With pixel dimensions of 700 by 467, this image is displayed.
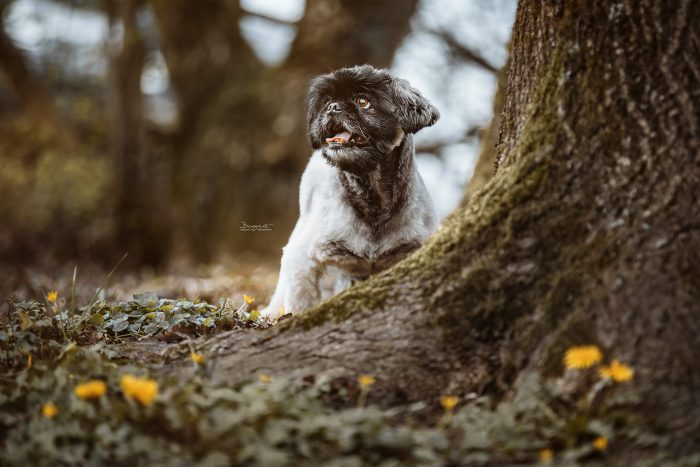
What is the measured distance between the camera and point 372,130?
4.49 meters

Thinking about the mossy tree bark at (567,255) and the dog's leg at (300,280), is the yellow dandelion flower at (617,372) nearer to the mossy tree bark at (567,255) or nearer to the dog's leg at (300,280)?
the mossy tree bark at (567,255)

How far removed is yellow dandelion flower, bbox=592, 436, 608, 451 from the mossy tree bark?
0.99 feet

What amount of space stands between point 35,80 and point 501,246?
469 inches

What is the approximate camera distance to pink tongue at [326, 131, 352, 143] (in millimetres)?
4488

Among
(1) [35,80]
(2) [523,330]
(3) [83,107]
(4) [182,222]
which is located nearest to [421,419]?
(2) [523,330]

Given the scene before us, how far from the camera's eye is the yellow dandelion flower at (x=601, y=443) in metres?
2.04

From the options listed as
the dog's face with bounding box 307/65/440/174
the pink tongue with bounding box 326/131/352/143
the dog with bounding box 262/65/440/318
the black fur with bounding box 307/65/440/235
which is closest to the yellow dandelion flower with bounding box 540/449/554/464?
the dog with bounding box 262/65/440/318

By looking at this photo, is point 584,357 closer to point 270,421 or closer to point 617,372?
point 617,372

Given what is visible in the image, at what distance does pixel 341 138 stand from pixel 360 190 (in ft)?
1.23

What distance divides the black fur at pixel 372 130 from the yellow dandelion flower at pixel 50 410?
265cm

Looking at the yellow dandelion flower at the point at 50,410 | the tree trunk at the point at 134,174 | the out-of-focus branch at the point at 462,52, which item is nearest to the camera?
the yellow dandelion flower at the point at 50,410

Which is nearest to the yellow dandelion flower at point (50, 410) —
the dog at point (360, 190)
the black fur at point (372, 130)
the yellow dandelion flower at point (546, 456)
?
the yellow dandelion flower at point (546, 456)

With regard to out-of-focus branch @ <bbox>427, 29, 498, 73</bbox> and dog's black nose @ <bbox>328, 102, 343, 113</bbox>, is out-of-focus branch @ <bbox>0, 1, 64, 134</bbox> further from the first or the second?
dog's black nose @ <bbox>328, 102, 343, 113</bbox>

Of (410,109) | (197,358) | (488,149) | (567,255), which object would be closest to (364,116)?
(410,109)
